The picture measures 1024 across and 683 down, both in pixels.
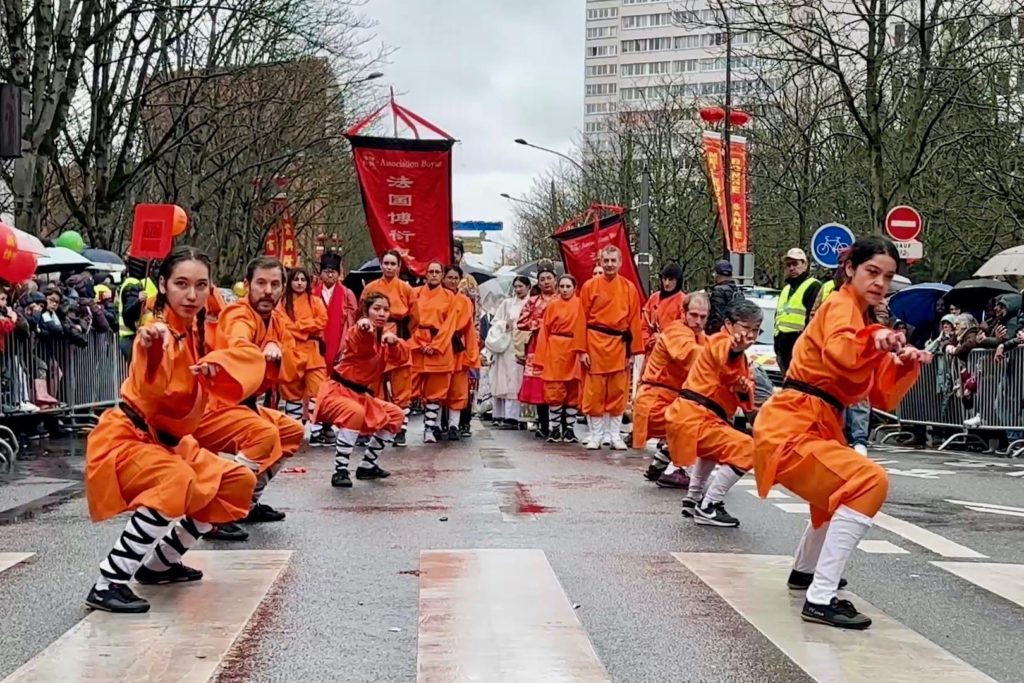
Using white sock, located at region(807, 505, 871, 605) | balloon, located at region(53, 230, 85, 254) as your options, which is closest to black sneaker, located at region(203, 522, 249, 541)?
white sock, located at region(807, 505, 871, 605)

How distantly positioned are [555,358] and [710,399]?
264 inches

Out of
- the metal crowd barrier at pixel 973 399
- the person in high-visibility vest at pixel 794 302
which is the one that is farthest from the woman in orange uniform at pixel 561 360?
the metal crowd barrier at pixel 973 399

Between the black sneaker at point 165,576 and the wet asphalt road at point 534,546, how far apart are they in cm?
36

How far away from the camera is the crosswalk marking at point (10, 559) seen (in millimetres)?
7180

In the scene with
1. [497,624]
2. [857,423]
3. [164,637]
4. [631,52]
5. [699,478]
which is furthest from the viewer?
[631,52]

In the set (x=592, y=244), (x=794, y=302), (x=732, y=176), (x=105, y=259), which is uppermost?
(x=732, y=176)

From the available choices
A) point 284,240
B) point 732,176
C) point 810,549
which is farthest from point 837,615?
point 284,240

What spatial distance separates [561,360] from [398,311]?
6.23ft

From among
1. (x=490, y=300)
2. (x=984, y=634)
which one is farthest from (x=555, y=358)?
(x=984, y=634)

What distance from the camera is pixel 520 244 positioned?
9269 cm

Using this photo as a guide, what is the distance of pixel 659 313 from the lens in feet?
48.9

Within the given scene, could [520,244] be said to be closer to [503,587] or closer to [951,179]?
[951,179]

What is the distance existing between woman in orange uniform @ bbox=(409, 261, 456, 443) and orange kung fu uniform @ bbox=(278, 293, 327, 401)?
118 cm

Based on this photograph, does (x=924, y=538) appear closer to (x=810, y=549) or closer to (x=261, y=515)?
(x=810, y=549)
